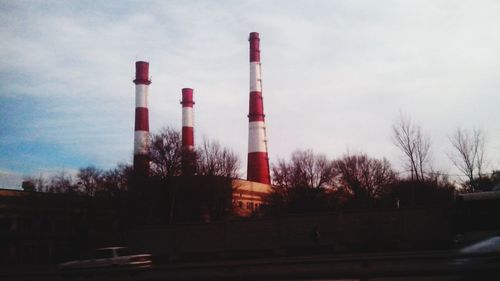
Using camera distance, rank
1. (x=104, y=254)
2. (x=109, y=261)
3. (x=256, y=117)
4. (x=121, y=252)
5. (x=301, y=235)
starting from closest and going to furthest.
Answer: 1. (x=109, y=261)
2. (x=104, y=254)
3. (x=121, y=252)
4. (x=301, y=235)
5. (x=256, y=117)

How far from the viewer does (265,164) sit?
198 ft

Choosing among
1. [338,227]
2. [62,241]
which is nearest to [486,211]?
[338,227]

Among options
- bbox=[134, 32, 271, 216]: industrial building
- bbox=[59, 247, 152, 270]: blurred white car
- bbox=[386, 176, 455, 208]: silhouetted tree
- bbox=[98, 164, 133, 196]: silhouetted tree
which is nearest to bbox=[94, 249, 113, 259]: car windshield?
bbox=[59, 247, 152, 270]: blurred white car

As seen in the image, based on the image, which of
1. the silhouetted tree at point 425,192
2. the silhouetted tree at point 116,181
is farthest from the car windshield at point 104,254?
the silhouetted tree at point 425,192

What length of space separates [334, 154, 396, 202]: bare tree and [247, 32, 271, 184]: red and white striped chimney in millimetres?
10273

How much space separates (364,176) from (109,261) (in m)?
46.4

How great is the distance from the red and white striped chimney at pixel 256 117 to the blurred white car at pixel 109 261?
37.7m

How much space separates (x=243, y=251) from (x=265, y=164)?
2922cm

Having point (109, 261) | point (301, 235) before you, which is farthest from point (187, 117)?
point (109, 261)

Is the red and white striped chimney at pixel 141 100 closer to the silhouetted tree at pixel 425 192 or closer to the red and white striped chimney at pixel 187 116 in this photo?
the red and white striped chimney at pixel 187 116

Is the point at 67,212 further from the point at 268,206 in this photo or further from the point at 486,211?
the point at 486,211

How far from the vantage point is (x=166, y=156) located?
42625 millimetres

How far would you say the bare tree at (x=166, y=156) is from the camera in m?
41.7

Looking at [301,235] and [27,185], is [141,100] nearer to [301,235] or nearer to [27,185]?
[27,185]
